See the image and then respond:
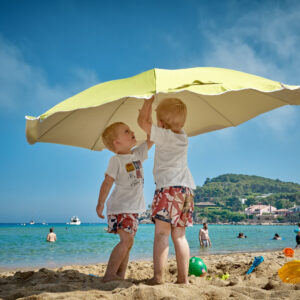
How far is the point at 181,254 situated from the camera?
2.81 metres

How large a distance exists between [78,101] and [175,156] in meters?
1.04

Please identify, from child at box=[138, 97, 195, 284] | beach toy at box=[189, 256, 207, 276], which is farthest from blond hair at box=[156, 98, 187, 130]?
beach toy at box=[189, 256, 207, 276]

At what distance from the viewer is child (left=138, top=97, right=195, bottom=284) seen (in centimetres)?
281

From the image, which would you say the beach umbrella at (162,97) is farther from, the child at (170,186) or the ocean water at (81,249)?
the ocean water at (81,249)

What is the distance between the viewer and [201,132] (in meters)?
4.37

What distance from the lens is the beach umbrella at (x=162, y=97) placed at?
8.44 feet

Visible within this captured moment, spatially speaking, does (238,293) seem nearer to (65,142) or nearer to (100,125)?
(100,125)

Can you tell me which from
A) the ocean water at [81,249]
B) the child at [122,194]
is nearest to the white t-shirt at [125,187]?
the child at [122,194]

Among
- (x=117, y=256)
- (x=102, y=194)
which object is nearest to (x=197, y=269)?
(x=117, y=256)

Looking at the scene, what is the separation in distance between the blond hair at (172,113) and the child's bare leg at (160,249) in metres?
0.94

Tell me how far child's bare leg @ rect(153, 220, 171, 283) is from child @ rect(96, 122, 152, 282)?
0.49 meters

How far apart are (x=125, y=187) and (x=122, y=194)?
8cm

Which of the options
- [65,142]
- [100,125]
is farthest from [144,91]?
[65,142]

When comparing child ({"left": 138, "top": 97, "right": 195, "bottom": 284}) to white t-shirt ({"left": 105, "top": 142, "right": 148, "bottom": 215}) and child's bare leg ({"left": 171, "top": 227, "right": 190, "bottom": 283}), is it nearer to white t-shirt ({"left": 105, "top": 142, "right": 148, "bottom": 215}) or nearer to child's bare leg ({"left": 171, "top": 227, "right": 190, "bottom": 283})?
child's bare leg ({"left": 171, "top": 227, "right": 190, "bottom": 283})
